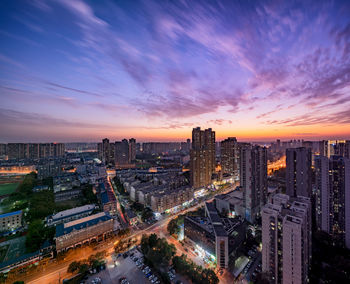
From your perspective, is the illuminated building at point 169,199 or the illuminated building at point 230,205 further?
the illuminated building at point 169,199

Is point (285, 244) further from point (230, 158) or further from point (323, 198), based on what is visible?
point (230, 158)

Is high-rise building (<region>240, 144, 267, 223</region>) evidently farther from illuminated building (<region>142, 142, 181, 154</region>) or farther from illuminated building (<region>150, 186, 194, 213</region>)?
illuminated building (<region>142, 142, 181, 154</region>)

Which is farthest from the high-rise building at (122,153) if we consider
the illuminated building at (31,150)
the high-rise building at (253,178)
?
the high-rise building at (253,178)

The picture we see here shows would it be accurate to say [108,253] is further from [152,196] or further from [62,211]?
[62,211]

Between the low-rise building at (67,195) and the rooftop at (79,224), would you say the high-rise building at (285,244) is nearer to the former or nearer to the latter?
the rooftop at (79,224)

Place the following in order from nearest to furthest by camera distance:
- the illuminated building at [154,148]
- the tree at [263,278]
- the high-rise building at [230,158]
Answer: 1. the tree at [263,278]
2. the high-rise building at [230,158]
3. the illuminated building at [154,148]

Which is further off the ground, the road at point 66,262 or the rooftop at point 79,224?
the rooftop at point 79,224

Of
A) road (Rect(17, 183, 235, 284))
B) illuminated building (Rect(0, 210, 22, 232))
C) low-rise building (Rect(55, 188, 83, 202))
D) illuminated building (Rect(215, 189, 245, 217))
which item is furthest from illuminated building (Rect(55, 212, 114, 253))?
illuminated building (Rect(215, 189, 245, 217))
